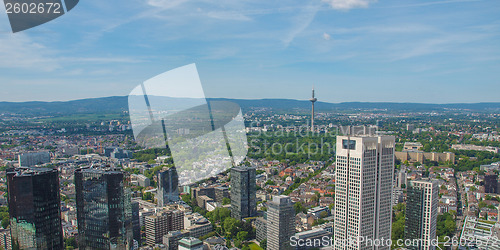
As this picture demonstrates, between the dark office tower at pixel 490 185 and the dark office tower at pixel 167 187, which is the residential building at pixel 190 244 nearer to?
the dark office tower at pixel 167 187

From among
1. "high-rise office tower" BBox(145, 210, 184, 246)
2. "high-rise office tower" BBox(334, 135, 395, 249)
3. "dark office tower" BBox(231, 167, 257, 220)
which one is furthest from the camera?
"dark office tower" BBox(231, 167, 257, 220)

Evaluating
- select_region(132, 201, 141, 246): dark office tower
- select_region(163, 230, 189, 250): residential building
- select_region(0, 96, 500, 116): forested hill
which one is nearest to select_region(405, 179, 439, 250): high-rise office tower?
select_region(0, 96, 500, 116): forested hill

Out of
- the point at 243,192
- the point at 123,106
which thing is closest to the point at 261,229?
the point at 243,192

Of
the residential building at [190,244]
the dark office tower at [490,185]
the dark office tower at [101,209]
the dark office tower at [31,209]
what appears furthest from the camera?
the dark office tower at [490,185]

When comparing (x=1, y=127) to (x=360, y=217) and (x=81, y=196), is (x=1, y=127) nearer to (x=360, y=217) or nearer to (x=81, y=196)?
(x=81, y=196)

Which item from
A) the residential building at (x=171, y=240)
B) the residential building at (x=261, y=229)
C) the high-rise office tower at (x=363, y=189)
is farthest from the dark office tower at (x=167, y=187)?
the high-rise office tower at (x=363, y=189)

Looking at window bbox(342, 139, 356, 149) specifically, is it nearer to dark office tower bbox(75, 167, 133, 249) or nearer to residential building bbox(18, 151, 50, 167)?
dark office tower bbox(75, 167, 133, 249)

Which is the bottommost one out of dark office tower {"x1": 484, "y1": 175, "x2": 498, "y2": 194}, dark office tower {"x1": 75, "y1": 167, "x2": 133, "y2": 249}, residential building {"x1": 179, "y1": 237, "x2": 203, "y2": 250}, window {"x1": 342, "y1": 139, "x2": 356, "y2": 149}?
dark office tower {"x1": 484, "y1": 175, "x2": 498, "y2": 194}
